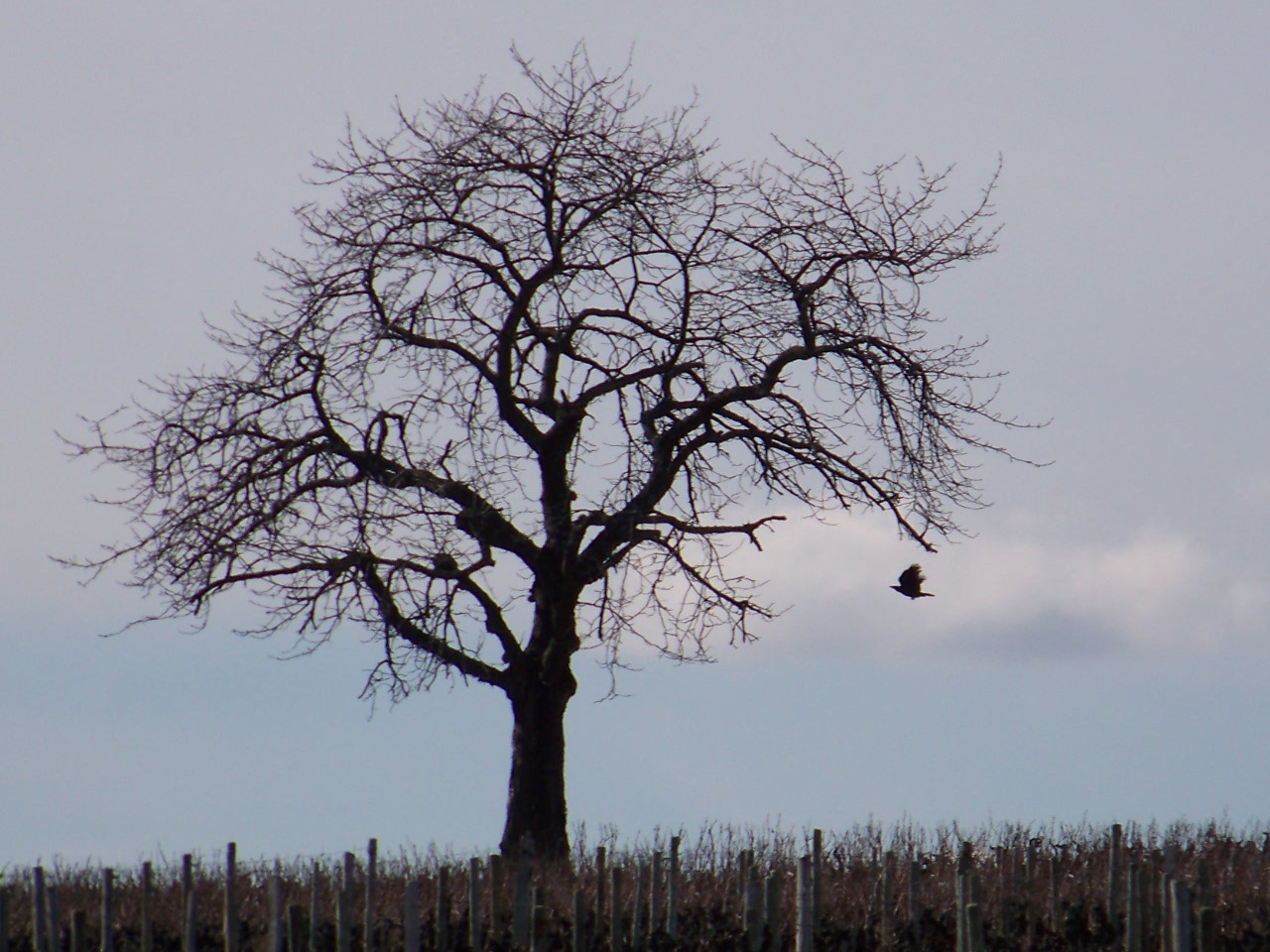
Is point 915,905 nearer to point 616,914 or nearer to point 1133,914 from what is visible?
point 1133,914

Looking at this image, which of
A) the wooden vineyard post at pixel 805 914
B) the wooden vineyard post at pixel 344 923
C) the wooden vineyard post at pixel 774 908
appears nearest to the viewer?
the wooden vineyard post at pixel 805 914

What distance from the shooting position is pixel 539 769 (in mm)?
15758

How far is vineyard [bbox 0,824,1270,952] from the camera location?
10.7 meters

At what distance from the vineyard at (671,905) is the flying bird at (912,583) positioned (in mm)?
2659

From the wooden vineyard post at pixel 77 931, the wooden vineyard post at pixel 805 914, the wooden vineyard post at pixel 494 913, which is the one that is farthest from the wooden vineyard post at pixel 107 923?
the wooden vineyard post at pixel 805 914

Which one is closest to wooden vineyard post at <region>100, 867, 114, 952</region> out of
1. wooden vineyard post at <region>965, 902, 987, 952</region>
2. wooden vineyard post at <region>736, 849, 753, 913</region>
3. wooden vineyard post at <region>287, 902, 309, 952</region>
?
wooden vineyard post at <region>287, 902, 309, 952</region>

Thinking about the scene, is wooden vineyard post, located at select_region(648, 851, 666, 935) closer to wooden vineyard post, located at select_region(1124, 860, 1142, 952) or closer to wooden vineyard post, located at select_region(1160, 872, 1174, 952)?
wooden vineyard post, located at select_region(1124, 860, 1142, 952)

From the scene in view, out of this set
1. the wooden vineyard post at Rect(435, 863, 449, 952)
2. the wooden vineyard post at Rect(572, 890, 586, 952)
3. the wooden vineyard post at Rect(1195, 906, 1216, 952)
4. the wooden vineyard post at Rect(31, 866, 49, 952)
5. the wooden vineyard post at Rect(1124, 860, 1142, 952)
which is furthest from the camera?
the wooden vineyard post at Rect(31, 866, 49, 952)

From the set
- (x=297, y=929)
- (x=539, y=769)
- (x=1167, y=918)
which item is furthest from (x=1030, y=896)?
(x=297, y=929)

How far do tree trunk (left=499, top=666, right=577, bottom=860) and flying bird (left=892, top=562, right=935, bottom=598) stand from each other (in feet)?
11.8

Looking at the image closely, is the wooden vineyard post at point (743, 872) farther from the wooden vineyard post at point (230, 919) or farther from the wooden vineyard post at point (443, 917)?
the wooden vineyard post at point (230, 919)

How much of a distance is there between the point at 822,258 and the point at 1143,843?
26.0 ft

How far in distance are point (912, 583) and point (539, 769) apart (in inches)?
169

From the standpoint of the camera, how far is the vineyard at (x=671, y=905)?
1073 cm
